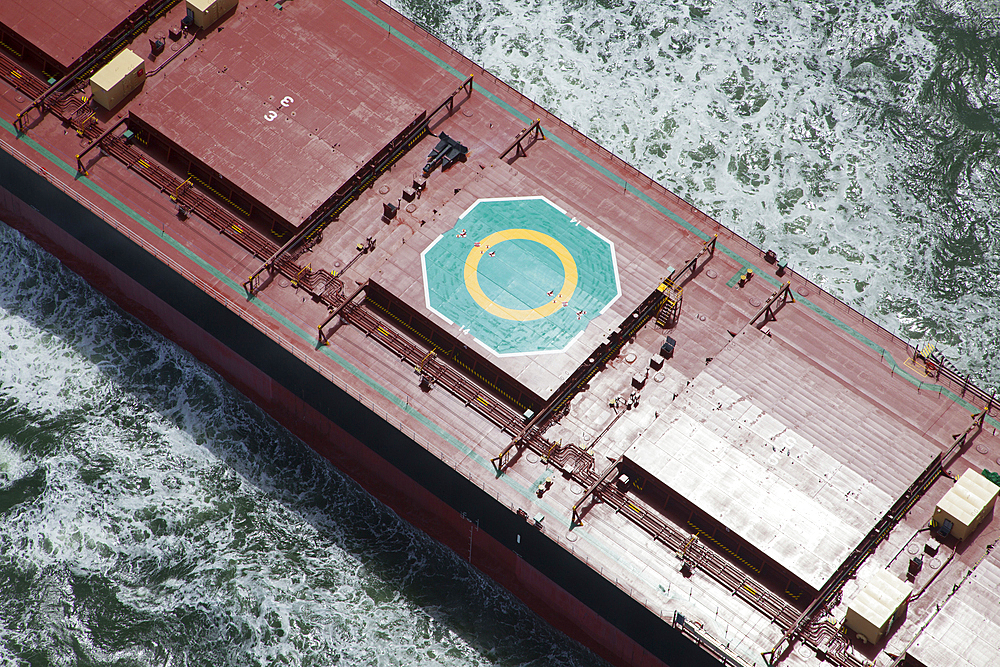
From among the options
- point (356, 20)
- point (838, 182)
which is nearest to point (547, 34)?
point (356, 20)

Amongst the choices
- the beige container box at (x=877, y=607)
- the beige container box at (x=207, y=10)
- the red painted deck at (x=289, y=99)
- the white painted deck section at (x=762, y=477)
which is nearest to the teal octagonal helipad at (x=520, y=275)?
the white painted deck section at (x=762, y=477)

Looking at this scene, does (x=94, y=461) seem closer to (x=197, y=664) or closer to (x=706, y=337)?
(x=197, y=664)

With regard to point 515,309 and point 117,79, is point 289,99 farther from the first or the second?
point 515,309

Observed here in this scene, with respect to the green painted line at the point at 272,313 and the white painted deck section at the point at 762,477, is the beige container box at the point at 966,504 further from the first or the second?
the green painted line at the point at 272,313

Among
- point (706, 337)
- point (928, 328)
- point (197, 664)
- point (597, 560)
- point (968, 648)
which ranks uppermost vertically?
point (928, 328)

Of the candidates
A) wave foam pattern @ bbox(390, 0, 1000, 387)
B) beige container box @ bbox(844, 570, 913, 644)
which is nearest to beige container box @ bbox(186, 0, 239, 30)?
wave foam pattern @ bbox(390, 0, 1000, 387)
